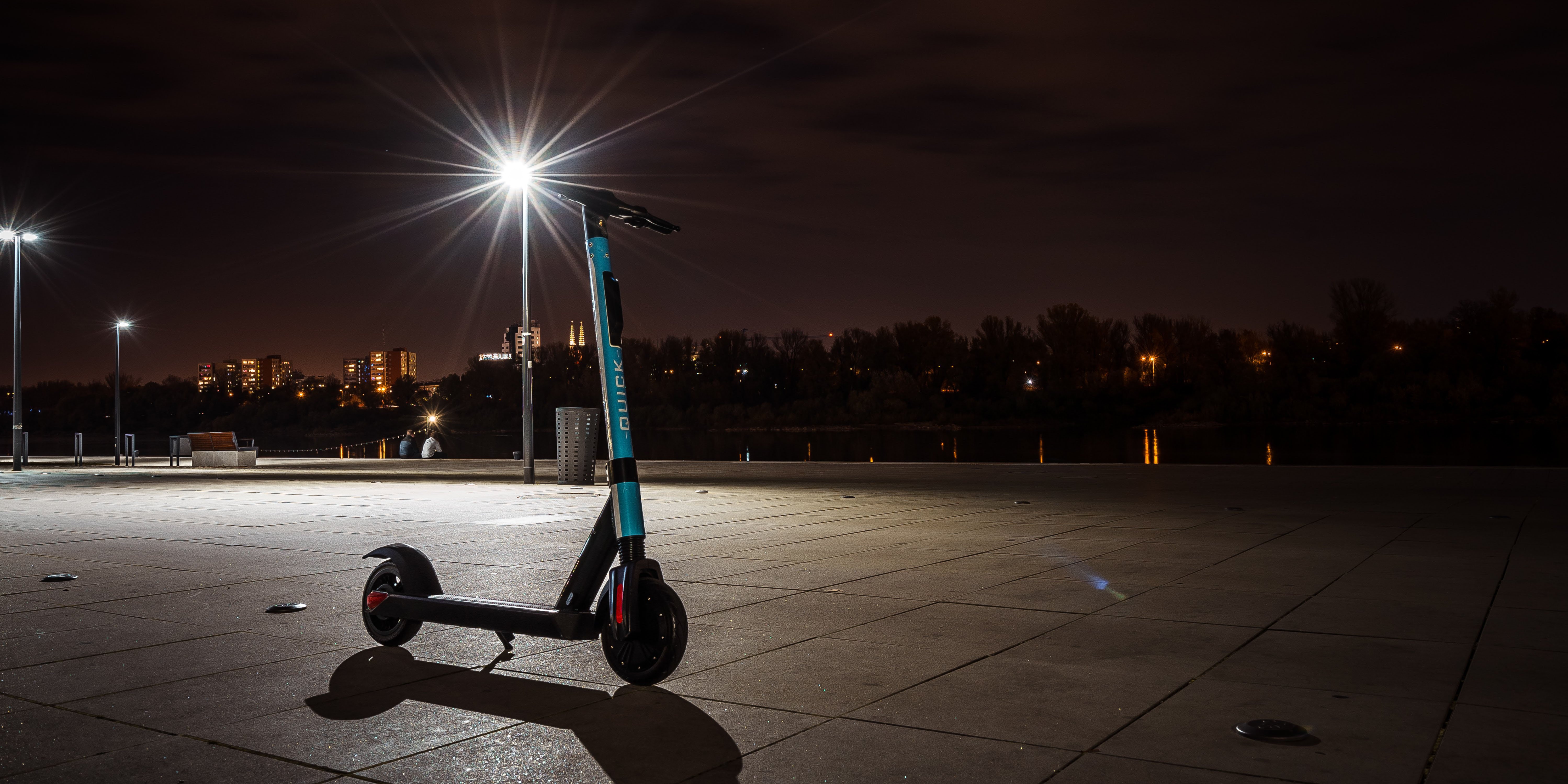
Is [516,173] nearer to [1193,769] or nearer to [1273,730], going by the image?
[1273,730]

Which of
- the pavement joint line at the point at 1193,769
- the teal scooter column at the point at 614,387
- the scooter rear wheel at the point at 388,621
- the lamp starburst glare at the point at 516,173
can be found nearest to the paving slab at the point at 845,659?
the pavement joint line at the point at 1193,769

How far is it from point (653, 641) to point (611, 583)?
322 mm

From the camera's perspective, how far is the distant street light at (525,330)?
20.8 m

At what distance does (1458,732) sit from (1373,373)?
120247mm

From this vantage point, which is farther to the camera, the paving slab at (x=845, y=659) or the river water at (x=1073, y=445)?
the river water at (x=1073, y=445)

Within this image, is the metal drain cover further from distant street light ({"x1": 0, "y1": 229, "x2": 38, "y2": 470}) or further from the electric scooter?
distant street light ({"x1": 0, "y1": 229, "x2": 38, "y2": 470})

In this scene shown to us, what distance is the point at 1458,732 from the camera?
415 centimetres

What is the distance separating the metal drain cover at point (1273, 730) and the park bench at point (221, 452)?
31637 millimetres

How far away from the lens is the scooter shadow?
394cm

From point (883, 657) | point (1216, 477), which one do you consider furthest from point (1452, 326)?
point (883, 657)

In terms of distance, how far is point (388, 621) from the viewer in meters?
5.98

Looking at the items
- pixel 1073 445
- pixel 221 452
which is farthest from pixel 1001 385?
pixel 221 452

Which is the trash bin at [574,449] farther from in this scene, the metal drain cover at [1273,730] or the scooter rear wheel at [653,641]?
the metal drain cover at [1273,730]

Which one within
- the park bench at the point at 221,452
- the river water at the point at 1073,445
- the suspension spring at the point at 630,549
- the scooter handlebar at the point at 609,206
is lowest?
the river water at the point at 1073,445
